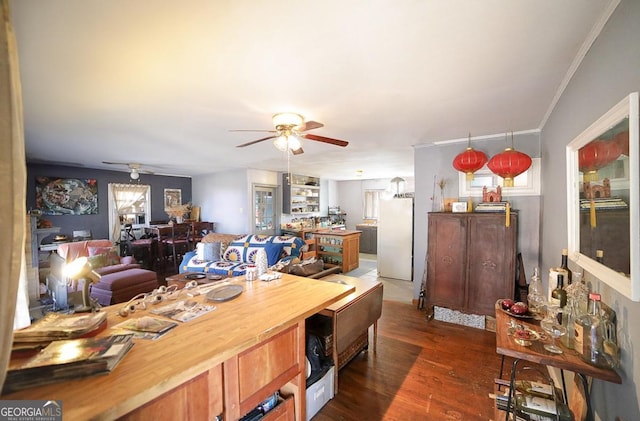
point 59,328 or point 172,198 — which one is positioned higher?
point 172,198

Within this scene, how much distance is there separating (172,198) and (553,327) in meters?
8.44

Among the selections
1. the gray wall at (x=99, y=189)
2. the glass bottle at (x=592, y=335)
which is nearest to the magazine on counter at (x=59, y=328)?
the glass bottle at (x=592, y=335)

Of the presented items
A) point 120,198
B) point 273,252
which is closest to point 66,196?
point 120,198

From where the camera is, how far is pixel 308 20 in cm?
131

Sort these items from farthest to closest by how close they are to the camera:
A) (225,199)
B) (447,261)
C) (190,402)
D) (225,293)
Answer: (225,199)
(447,261)
(225,293)
(190,402)

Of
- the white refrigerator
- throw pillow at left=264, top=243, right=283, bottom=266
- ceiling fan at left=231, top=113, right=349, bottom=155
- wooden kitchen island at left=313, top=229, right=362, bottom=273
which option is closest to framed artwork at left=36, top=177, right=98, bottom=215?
throw pillow at left=264, top=243, right=283, bottom=266

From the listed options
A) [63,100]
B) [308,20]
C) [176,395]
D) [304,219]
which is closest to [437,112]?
[308,20]

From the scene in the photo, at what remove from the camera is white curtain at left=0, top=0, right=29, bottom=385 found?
1.91 ft

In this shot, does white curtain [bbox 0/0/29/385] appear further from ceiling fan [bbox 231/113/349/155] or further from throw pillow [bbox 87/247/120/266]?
throw pillow [bbox 87/247/120/266]

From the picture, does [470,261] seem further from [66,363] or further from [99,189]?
[99,189]

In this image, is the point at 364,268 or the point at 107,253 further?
the point at 364,268

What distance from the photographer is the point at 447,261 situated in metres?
3.33

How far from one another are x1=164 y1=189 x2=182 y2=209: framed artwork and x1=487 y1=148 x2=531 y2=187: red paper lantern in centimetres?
784

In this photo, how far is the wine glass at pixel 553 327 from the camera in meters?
1.30
